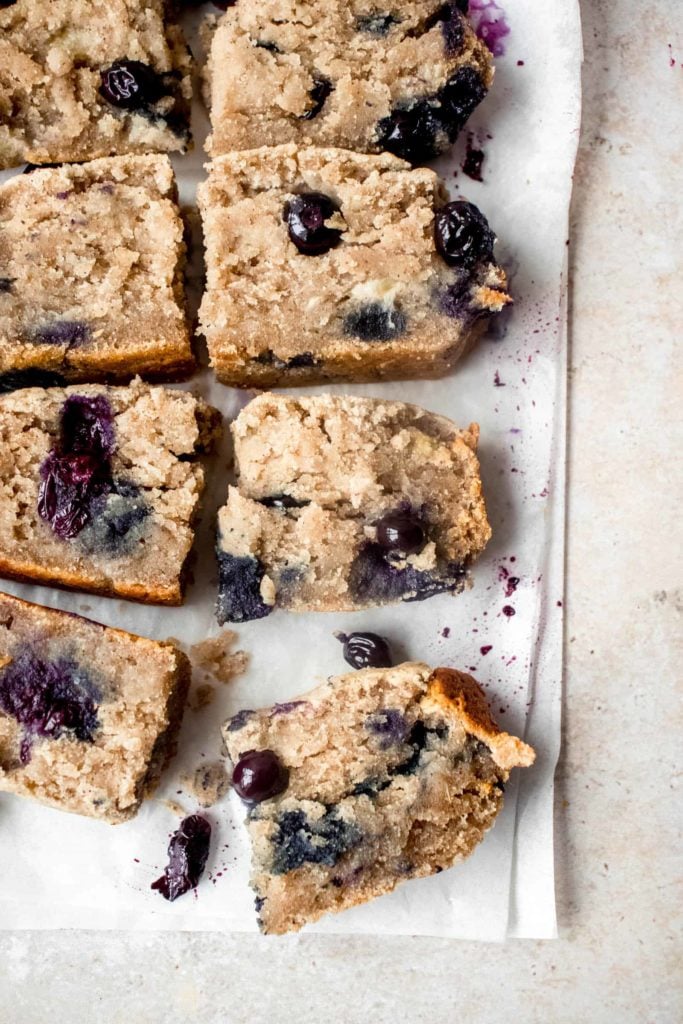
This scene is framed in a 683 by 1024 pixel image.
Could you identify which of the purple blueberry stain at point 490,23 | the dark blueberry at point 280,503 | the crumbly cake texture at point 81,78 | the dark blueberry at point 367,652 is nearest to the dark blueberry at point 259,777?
the dark blueberry at point 367,652

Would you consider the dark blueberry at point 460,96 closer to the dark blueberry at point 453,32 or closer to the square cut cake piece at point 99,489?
the dark blueberry at point 453,32

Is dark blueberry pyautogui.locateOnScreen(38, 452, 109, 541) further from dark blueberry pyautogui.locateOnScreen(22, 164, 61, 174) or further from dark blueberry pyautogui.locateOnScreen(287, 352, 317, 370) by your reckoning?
dark blueberry pyautogui.locateOnScreen(22, 164, 61, 174)

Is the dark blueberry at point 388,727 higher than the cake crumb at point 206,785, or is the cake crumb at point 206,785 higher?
the dark blueberry at point 388,727

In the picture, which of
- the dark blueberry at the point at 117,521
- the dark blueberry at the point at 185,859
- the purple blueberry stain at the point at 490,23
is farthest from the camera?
the purple blueberry stain at the point at 490,23

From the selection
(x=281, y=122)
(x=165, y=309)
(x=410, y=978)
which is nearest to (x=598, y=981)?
(x=410, y=978)

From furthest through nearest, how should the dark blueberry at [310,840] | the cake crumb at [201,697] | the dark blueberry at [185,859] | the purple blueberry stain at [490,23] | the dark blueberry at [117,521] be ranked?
1. the purple blueberry stain at [490,23]
2. the cake crumb at [201,697]
3. the dark blueberry at [185,859]
4. the dark blueberry at [117,521]
5. the dark blueberry at [310,840]

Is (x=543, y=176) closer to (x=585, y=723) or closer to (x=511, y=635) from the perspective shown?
(x=511, y=635)
